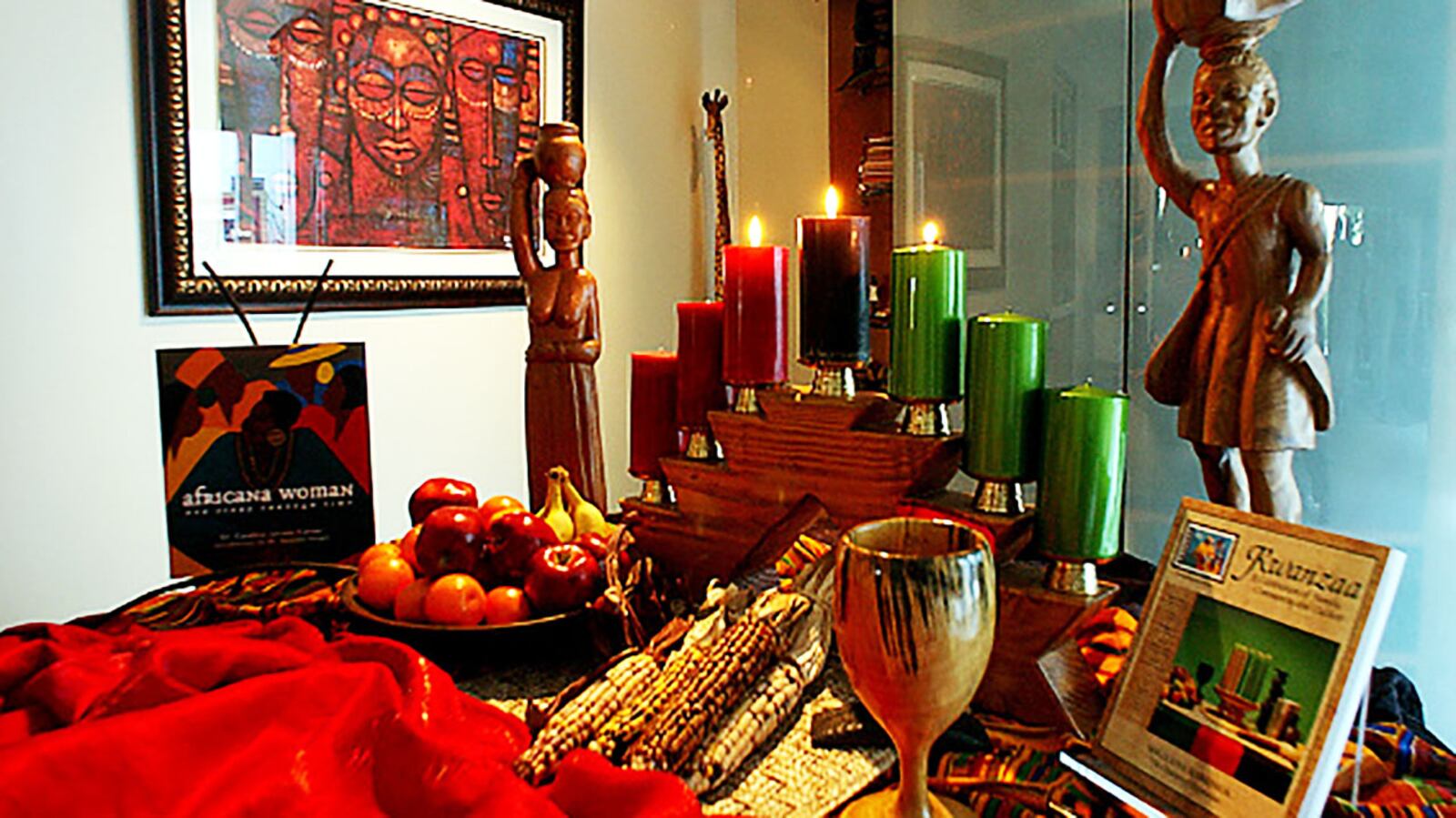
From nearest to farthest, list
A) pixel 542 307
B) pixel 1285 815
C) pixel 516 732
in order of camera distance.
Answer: pixel 1285 815 < pixel 516 732 < pixel 542 307

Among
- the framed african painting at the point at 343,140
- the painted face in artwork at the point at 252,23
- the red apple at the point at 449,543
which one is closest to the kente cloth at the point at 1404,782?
the red apple at the point at 449,543

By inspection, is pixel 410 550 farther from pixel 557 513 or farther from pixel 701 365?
pixel 701 365

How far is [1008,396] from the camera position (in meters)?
0.88

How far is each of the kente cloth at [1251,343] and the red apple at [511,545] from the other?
641 mm

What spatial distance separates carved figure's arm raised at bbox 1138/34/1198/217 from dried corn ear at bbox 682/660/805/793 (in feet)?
1.85

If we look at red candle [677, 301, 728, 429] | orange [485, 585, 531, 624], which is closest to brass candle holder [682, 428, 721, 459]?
red candle [677, 301, 728, 429]

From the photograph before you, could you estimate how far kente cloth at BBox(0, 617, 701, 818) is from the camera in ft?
2.31

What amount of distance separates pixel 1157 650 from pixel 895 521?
0.66ft

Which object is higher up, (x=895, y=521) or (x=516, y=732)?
(x=895, y=521)

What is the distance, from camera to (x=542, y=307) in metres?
1.60

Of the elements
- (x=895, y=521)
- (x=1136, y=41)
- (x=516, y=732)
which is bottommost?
(x=516, y=732)

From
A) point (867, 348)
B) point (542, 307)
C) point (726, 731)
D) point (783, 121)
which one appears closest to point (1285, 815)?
point (726, 731)

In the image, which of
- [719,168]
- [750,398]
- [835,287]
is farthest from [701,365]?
[719,168]

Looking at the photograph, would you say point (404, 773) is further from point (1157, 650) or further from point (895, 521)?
point (1157, 650)
